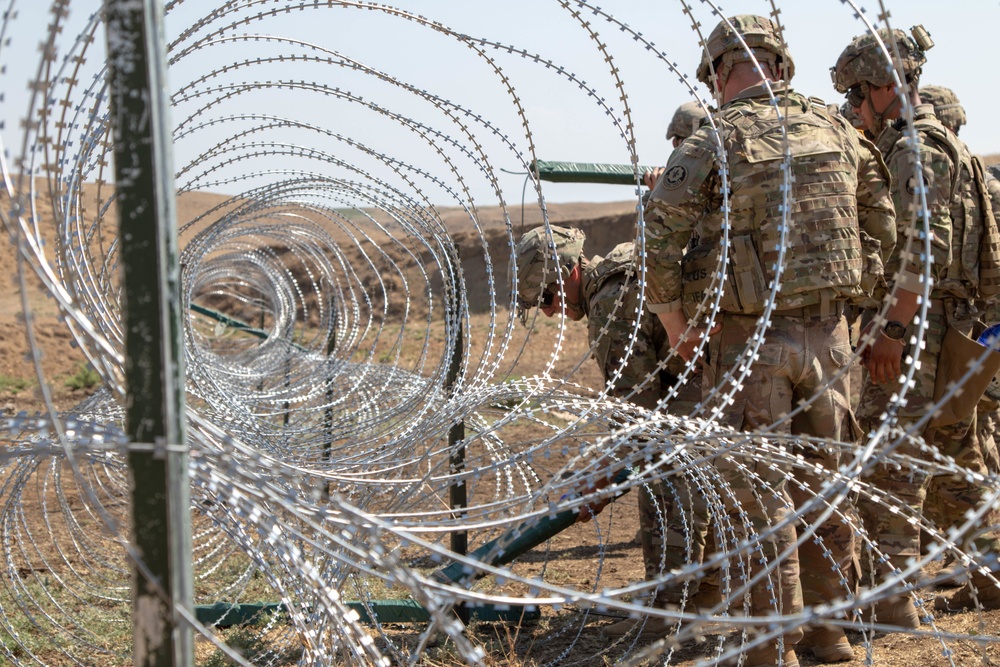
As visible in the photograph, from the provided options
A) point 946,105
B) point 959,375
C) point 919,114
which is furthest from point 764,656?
point 946,105

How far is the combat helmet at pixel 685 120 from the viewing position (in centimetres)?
582

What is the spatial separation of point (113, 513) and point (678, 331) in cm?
520

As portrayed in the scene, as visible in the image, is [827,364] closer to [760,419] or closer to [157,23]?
[760,419]

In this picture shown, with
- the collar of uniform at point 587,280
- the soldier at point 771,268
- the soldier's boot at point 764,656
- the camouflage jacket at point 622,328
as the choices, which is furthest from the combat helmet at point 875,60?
the soldier's boot at point 764,656

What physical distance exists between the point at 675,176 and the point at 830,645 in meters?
1.99

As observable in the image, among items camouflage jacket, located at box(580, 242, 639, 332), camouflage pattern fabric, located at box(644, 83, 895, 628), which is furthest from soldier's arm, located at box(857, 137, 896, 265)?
camouflage jacket, located at box(580, 242, 639, 332)

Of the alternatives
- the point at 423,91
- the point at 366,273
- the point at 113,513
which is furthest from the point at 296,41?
the point at 366,273

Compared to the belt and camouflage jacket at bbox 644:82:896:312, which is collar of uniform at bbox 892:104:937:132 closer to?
camouflage jacket at bbox 644:82:896:312

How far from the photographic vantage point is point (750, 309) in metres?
4.16

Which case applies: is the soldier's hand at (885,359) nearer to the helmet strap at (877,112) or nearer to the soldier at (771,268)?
the soldier at (771,268)

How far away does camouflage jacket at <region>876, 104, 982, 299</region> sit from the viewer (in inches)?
192

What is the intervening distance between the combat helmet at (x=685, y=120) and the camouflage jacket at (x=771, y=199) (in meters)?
1.50

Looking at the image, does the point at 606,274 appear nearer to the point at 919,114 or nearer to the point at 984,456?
the point at 919,114

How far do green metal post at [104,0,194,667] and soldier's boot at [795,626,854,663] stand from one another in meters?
Result: 3.09
